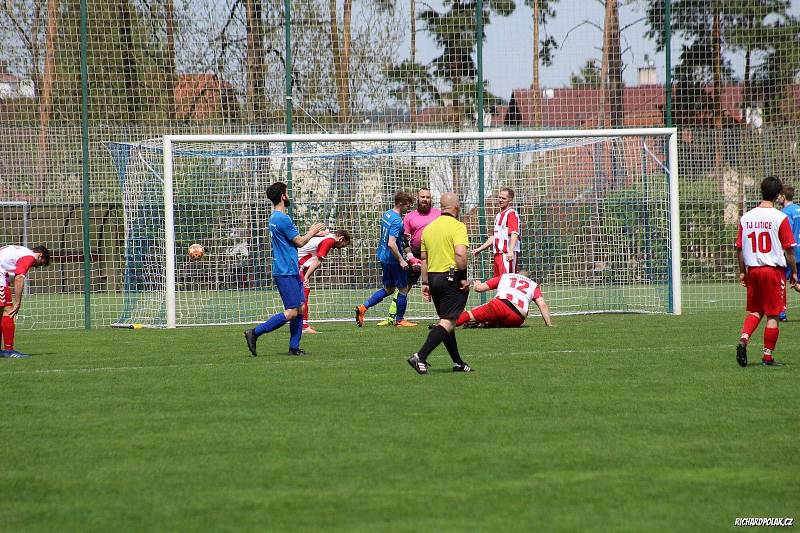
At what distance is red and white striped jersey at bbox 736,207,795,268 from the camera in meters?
11.1

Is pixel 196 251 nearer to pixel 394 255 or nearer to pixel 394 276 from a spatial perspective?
pixel 394 276

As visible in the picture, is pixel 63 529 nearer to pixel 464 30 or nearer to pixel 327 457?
pixel 327 457

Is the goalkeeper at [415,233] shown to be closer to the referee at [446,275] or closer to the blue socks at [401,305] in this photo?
the blue socks at [401,305]

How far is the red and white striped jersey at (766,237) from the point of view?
1105 cm

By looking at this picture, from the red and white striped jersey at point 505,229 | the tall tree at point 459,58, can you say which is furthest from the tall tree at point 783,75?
the red and white striped jersey at point 505,229

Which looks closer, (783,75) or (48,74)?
(48,74)

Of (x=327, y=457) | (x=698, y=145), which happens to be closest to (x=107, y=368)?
(x=327, y=457)

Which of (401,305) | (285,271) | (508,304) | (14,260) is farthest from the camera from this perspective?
(401,305)

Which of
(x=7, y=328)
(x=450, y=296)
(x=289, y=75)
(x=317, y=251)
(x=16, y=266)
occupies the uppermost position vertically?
(x=289, y=75)

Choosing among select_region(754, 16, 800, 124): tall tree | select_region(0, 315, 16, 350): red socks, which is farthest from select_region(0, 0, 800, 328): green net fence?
select_region(0, 315, 16, 350): red socks

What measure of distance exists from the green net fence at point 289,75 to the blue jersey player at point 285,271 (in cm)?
785

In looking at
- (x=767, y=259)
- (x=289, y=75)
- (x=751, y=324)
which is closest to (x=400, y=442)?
(x=751, y=324)

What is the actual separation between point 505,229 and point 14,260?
7.23m

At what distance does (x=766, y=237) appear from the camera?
11102mm
